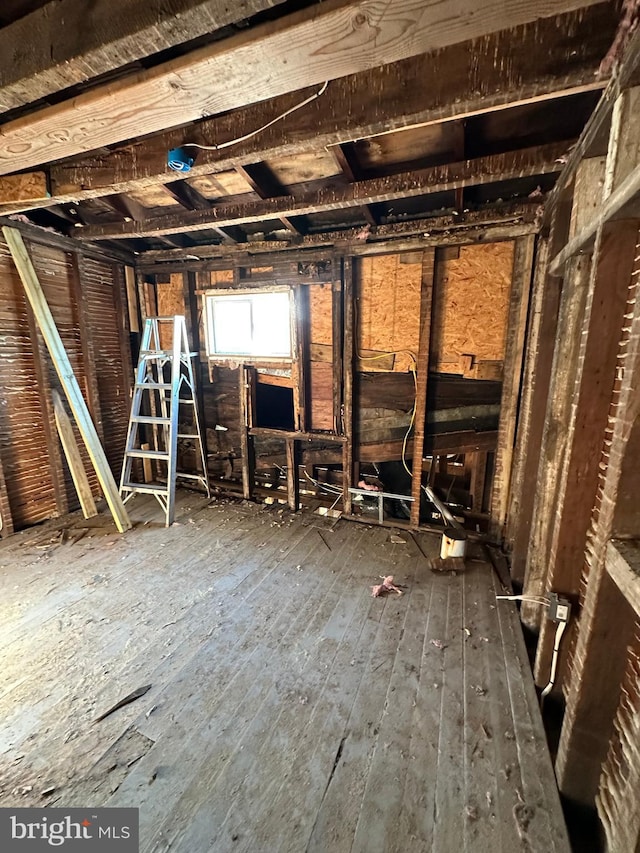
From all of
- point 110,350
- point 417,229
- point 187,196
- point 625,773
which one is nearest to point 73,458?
point 110,350

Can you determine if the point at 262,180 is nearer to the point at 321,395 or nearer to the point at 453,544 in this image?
the point at 321,395

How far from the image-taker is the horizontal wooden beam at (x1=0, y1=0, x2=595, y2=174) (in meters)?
0.82

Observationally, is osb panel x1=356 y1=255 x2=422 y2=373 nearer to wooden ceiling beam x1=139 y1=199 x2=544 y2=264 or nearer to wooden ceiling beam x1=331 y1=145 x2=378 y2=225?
wooden ceiling beam x1=139 y1=199 x2=544 y2=264

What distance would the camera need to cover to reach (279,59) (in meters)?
0.95

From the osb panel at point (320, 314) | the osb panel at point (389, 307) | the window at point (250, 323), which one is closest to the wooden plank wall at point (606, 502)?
the osb panel at point (389, 307)

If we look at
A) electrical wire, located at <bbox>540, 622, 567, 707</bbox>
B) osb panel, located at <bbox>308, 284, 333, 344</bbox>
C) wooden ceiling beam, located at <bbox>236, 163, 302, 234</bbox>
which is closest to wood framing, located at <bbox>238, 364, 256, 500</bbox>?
osb panel, located at <bbox>308, 284, 333, 344</bbox>

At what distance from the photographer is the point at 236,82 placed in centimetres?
104

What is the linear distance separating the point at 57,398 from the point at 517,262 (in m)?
3.94

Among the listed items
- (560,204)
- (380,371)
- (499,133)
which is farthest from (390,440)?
(499,133)

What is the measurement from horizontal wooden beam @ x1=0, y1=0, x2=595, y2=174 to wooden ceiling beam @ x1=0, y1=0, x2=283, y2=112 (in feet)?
0.32

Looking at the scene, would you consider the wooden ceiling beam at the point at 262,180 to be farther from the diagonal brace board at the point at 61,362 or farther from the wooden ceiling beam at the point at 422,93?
the diagonal brace board at the point at 61,362

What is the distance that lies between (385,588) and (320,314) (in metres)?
2.29

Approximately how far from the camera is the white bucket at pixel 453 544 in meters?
2.49

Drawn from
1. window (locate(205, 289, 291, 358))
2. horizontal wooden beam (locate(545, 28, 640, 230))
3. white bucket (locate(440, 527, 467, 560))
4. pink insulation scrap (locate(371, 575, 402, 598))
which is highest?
horizontal wooden beam (locate(545, 28, 640, 230))
